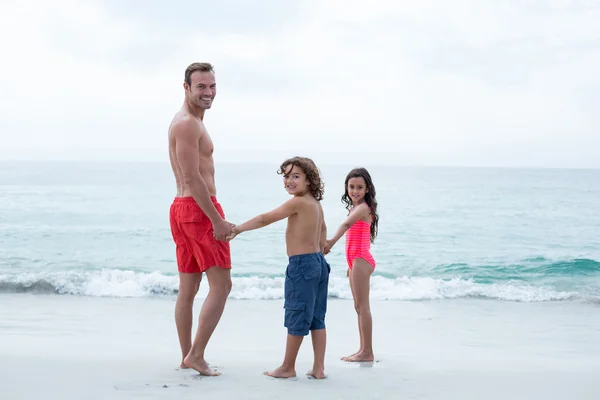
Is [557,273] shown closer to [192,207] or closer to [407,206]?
→ [192,207]

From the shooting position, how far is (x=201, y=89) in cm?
409

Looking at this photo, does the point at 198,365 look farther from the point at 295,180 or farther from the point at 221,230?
the point at 295,180

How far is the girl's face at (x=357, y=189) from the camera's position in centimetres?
476

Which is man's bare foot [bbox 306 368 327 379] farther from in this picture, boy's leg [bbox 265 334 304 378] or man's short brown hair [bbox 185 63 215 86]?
man's short brown hair [bbox 185 63 215 86]

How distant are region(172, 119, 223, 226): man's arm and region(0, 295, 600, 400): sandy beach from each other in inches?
44.1

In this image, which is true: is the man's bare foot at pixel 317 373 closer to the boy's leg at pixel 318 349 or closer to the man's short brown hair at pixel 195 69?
the boy's leg at pixel 318 349

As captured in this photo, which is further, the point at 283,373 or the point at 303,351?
the point at 303,351

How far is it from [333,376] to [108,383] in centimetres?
148

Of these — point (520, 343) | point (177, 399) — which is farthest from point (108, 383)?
point (520, 343)

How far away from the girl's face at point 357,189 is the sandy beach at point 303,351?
127 cm

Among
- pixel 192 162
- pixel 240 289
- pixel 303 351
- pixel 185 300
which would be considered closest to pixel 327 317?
pixel 303 351

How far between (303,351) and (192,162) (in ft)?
6.79

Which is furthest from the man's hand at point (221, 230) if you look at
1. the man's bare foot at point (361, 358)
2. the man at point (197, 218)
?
the man's bare foot at point (361, 358)

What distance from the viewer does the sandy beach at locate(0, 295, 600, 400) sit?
3.90 metres
